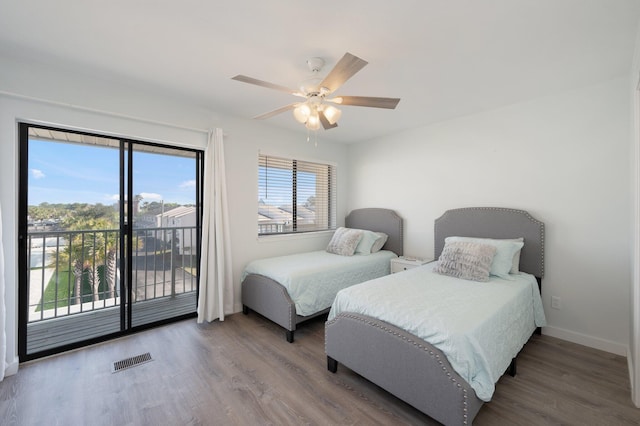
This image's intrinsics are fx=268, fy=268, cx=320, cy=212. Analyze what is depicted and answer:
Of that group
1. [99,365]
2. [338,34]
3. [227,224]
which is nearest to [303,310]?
[227,224]

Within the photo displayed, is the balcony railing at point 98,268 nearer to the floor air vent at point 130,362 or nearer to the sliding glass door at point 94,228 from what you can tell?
the sliding glass door at point 94,228

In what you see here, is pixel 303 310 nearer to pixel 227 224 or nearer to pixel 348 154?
pixel 227 224

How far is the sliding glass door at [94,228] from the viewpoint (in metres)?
2.45

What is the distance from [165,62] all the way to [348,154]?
3.20 m

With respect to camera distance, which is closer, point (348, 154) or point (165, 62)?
point (165, 62)

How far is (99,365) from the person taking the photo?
2.25 metres

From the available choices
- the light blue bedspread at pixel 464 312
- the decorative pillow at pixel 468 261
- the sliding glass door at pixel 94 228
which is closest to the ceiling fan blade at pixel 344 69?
the light blue bedspread at pixel 464 312

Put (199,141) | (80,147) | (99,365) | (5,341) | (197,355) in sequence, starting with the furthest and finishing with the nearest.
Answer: (199,141), (80,147), (197,355), (99,365), (5,341)

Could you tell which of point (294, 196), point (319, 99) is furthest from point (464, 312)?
point (294, 196)

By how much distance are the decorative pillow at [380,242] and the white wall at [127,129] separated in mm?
942

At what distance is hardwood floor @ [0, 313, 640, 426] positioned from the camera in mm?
1700

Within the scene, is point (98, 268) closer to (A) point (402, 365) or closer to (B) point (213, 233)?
(B) point (213, 233)

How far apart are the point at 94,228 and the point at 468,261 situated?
399cm

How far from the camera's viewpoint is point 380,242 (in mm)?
4051
